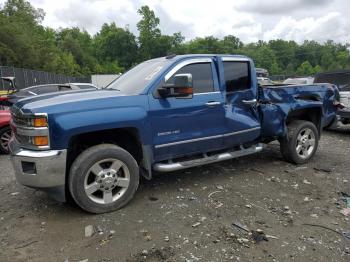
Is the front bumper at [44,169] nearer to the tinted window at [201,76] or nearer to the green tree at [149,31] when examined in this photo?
the tinted window at [201,76]

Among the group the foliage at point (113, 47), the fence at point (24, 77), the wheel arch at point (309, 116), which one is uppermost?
the foliage at point (113, 47)

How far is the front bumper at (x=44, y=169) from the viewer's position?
419 cm

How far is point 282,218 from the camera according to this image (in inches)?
177

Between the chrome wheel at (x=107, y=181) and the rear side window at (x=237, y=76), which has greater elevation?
Answer: the rear side window at (x=237, y=76)

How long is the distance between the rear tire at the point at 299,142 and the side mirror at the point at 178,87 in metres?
2.56

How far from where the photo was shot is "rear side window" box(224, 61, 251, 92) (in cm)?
579

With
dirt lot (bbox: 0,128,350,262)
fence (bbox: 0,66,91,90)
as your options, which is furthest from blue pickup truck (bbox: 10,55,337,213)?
fence (bbox: 0,66,91,90)

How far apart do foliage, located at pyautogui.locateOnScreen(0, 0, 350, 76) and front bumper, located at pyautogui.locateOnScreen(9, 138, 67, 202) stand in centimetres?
3618

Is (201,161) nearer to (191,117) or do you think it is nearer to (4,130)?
(191,117)

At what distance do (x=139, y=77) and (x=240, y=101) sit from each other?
1632 millimetres

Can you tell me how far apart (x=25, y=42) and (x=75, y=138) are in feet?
132

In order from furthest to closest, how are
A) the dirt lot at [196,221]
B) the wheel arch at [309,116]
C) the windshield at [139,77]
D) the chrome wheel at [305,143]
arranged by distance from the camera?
the wheel arch at [309,116]
the chrome wheel at [305,143]
the windshield at [139,77]
the dirt lot at [196,221]

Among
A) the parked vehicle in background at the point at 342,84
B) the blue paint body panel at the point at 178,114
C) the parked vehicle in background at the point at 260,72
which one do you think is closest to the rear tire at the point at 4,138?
the blue paint body panel at the point at 178,114

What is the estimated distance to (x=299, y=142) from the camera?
22.1 ft
